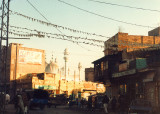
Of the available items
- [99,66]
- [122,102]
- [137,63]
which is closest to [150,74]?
[137,63]

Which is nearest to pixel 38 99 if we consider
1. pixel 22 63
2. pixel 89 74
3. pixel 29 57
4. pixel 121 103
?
pixel 121 103

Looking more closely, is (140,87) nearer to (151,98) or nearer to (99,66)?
(151,98)

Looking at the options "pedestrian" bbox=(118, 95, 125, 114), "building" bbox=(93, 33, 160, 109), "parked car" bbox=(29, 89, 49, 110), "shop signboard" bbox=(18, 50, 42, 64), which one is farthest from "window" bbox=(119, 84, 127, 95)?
"shop signboard" bbox=(18, 50, 42, 64)

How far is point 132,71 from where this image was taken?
29.5 metres

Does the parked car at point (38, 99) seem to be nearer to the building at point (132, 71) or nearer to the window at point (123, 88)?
the building at point (132, 71)

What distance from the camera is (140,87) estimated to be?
30.3 meters

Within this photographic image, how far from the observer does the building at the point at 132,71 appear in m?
26.8

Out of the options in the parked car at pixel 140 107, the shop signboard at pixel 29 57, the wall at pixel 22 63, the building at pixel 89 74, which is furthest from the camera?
the building at pixel 89 74

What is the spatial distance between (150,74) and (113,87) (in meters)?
13.7

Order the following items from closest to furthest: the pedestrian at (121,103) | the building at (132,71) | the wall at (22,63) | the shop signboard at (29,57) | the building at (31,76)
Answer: the building at (132,71), the pedestrian at (121,103), the building at (31,76), the wall at (22,63), the shop signboard at (29,57)


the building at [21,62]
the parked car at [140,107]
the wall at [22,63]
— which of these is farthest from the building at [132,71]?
the wall at [22,63]

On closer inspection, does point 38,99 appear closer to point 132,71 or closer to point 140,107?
point 132,71

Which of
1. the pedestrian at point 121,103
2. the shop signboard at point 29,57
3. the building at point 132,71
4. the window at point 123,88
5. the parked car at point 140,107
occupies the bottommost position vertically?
the pedestrian at point 121,103

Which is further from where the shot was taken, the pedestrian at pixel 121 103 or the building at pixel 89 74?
the building at pixel 89 74
